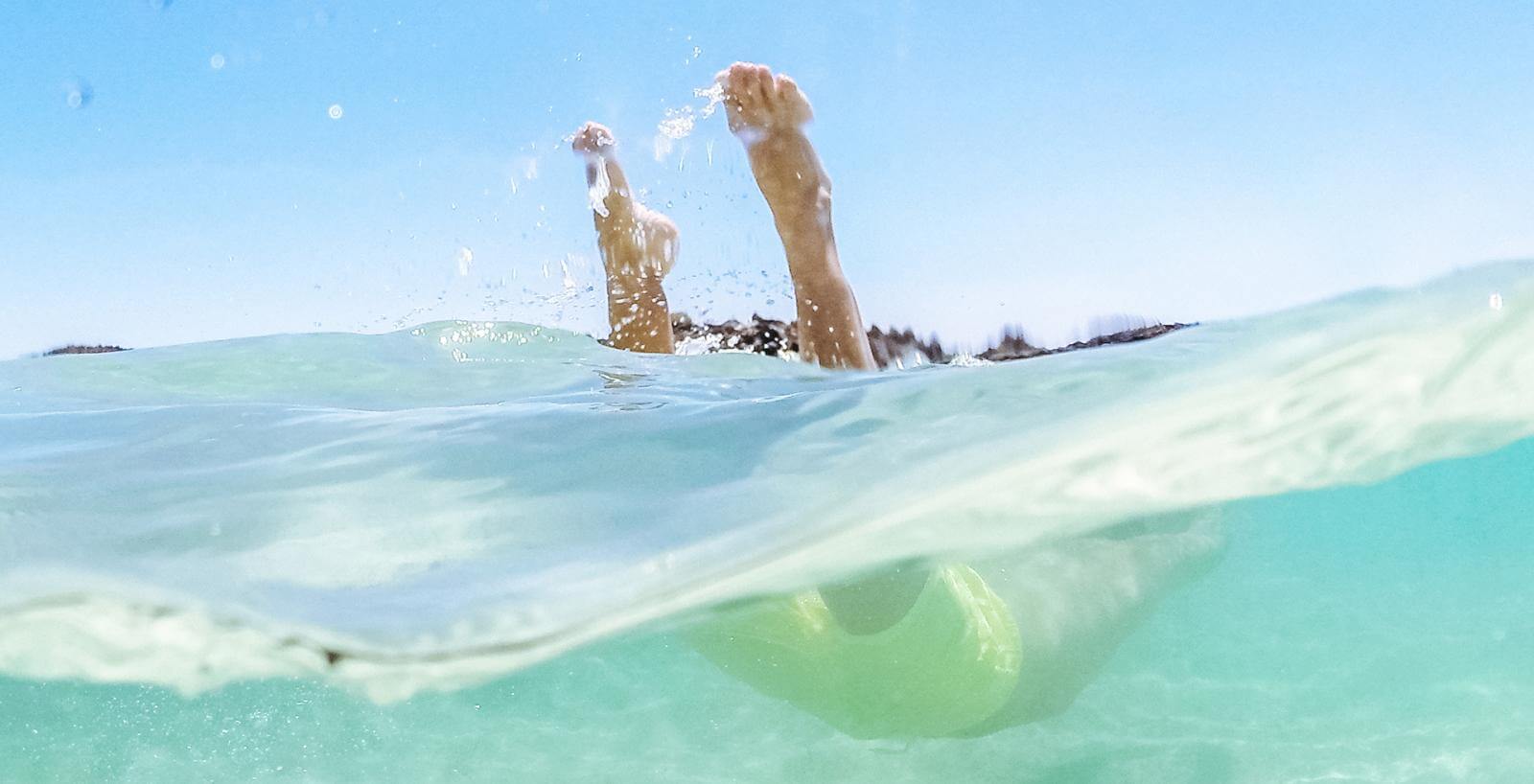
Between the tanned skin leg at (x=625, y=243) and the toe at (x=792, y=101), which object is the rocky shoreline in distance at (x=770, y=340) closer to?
the tanned skin leg at (x=625, y=243)

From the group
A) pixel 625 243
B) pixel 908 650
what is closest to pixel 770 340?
pixel 625 243

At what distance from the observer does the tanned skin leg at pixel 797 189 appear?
21.8 ft

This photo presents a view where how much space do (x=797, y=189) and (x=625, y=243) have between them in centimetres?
Answer: 202

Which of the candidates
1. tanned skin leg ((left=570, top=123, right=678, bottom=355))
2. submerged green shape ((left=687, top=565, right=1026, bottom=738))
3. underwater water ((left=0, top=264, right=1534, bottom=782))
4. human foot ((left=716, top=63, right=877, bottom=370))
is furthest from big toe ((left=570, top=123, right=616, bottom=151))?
submerged green shape ((left=687, top=565, right=1026, bottom=738))

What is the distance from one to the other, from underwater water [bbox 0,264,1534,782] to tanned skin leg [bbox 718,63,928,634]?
2.18 feet

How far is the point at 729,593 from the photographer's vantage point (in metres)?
4.49

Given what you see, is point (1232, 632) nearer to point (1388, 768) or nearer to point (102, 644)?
point (1388, 768)

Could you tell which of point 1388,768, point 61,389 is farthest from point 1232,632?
point 61,389

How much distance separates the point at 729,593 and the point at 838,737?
3150mm

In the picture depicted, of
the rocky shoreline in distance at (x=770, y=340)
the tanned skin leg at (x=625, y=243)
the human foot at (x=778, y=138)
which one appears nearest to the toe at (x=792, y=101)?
the human foot at (x=778, y=138)

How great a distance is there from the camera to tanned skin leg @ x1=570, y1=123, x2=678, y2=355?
26.0 feet

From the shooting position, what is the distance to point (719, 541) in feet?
Result: 12.9

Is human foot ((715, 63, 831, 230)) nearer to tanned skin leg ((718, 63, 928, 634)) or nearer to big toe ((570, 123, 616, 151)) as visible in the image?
tanned skin leg ((718, 63, 928, 634))

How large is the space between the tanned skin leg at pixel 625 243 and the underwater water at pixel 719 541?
2.03ft
